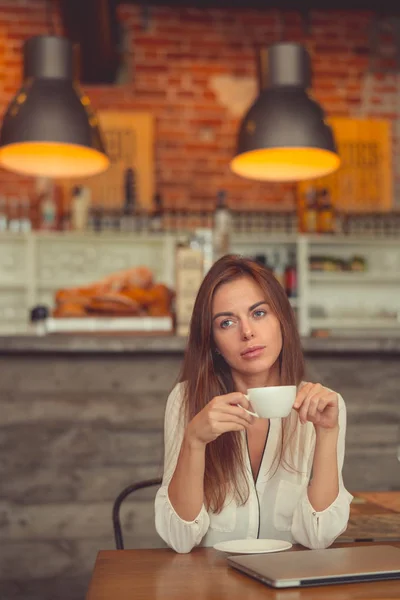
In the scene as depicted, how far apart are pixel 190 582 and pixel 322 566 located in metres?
0.18

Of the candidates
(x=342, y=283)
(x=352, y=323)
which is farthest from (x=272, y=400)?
(x=342, y=283)

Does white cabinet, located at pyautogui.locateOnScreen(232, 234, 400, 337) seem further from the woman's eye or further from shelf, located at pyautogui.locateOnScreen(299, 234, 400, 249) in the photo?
the woman's eye

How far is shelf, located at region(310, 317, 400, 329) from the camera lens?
15.4 feet

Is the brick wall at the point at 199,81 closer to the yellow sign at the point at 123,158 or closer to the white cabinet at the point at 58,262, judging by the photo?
the yellow sign at the point at 123,158

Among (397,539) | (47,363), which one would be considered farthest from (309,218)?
(397,539)

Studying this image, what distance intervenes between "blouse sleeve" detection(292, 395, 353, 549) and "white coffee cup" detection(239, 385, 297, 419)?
0.25 m

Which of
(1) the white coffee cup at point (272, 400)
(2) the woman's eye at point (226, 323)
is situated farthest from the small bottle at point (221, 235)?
(1) the white coffee cup at point (272, 400)

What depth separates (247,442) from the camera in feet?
5.21

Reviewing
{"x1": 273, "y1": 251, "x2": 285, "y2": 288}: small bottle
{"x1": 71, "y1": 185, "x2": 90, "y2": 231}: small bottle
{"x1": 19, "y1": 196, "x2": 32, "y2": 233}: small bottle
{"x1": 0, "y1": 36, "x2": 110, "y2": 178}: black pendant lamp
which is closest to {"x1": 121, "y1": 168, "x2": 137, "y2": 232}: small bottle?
{"x1": 71, "y1": 185, "x2": 90, "y2": 231}: small bottle

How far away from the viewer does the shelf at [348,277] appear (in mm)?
4711

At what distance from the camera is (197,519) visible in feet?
4.51

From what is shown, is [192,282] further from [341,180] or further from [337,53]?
[337,53]

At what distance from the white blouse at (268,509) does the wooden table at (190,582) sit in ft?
0.22

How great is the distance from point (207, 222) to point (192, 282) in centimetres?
208
